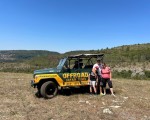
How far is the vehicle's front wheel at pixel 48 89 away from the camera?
37.9 ft

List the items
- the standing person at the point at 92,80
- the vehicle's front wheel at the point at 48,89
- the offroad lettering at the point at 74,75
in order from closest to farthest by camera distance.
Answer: the vehicle's front wheel at the point at 48,89
the offroad lettering at the point at 74,75
the standing person at the point at 92,80

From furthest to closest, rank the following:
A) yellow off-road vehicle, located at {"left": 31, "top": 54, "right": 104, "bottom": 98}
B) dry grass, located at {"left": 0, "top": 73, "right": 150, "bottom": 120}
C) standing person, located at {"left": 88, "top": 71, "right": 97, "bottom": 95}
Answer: standing person, located at {"left": 88, "top": 71, "right": 97, "bottom": 95} < yellow off-road vehicle, located at {"left": 31, "top": 54, "right": 104, "bottom": 98} < dry grass, located at {"left": 0, "top": 73, "right": 150, "bottom": 120}

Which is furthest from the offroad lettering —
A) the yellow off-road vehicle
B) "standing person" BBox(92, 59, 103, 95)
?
"standing person" BBox(92, 59, 103, 95)

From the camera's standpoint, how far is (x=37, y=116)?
8.45 metres

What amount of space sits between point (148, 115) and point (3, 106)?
5390 millimetres

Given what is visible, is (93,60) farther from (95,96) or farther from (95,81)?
(95,96)

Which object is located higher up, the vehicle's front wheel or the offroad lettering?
the offroad lettering

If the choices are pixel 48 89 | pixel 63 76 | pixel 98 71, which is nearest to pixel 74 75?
pixel 63 76

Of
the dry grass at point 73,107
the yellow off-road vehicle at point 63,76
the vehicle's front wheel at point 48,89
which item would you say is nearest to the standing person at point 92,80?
the yellow off-road vehicle at point 63,76

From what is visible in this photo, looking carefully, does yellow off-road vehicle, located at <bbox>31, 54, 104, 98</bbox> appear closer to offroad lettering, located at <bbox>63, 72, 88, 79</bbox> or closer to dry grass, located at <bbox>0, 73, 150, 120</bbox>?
offroad lettering, located at <bbox>63, 72, 88, 79</bbox>

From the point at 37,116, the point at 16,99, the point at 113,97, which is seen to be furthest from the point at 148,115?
the point at 16,99

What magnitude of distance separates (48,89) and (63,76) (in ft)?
3.05

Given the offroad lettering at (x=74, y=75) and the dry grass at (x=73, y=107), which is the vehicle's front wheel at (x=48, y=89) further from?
the offroad lettering at (x=74, y=75)

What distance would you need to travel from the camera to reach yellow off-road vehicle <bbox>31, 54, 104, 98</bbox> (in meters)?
11.8
